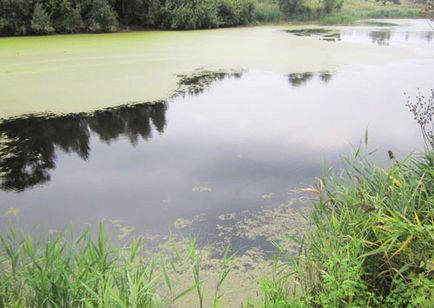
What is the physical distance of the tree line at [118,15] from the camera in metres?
11.0

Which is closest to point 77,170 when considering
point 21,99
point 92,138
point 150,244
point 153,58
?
point 92,138

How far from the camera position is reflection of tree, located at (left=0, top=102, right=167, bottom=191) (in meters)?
3.23

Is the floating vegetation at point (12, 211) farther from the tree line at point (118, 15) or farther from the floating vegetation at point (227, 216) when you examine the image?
the tree line at point (118, 15)

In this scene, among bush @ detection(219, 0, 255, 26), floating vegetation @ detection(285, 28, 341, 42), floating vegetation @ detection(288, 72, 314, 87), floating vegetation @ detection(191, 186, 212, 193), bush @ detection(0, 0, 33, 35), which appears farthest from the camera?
bush @ detection(219, 0, 255, 26)

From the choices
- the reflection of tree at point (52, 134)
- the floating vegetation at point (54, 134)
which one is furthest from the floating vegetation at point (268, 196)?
the reflection of tree at point (52, 134)

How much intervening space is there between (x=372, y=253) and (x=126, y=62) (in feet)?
21.6

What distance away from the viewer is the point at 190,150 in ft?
12.1

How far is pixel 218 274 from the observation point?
201 cm

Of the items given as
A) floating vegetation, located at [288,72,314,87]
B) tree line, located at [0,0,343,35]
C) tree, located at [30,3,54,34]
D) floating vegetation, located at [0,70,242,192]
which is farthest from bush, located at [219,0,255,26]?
floating vegetation, located at [0,70,242,192]

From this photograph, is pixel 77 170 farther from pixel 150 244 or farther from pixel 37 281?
Result: pixel 37 281

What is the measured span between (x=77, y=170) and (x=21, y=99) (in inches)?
88.2

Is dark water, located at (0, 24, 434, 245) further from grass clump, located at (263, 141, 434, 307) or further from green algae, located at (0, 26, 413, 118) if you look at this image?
grass clump, located at (263, 141, 434, 307)

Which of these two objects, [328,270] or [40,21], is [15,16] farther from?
[328,270]

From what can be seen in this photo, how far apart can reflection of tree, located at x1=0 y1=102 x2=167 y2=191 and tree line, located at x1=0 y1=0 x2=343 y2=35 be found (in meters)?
7.98
